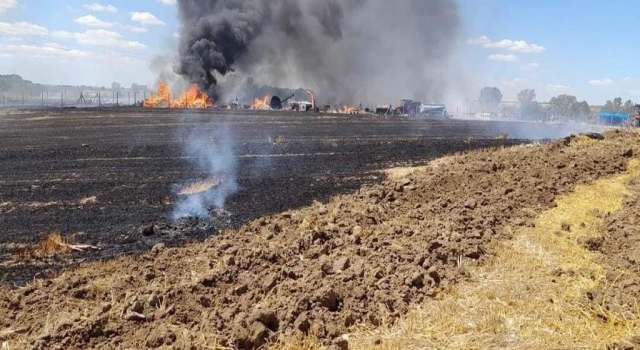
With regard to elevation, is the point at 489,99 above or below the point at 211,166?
above

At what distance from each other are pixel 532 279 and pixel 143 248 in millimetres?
6660

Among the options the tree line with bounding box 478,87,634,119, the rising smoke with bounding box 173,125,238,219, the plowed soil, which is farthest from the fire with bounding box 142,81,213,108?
the plowed soil

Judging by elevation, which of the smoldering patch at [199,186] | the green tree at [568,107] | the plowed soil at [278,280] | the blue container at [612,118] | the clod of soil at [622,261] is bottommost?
the smoldering patch at [199,186]

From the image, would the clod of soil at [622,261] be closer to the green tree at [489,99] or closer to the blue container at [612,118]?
the blue container at [612,118]

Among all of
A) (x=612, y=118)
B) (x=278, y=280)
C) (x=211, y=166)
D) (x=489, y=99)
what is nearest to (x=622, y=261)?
(x=278, y=280)

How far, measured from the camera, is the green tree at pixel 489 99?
86.1 meters

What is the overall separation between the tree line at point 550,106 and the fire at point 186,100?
43.1 metres

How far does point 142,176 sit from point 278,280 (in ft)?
40.2

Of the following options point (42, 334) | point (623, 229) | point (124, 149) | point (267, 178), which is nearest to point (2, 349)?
point (42, 334)

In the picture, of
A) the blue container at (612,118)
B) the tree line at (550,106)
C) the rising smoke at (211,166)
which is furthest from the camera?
the tree line at (550,106)

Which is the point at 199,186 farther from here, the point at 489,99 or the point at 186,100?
the point at 489,99

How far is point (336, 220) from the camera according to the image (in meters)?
8.59

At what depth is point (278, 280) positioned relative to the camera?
573 centimetres

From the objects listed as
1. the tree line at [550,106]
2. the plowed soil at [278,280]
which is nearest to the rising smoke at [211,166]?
the plowed soil at [278,280]
